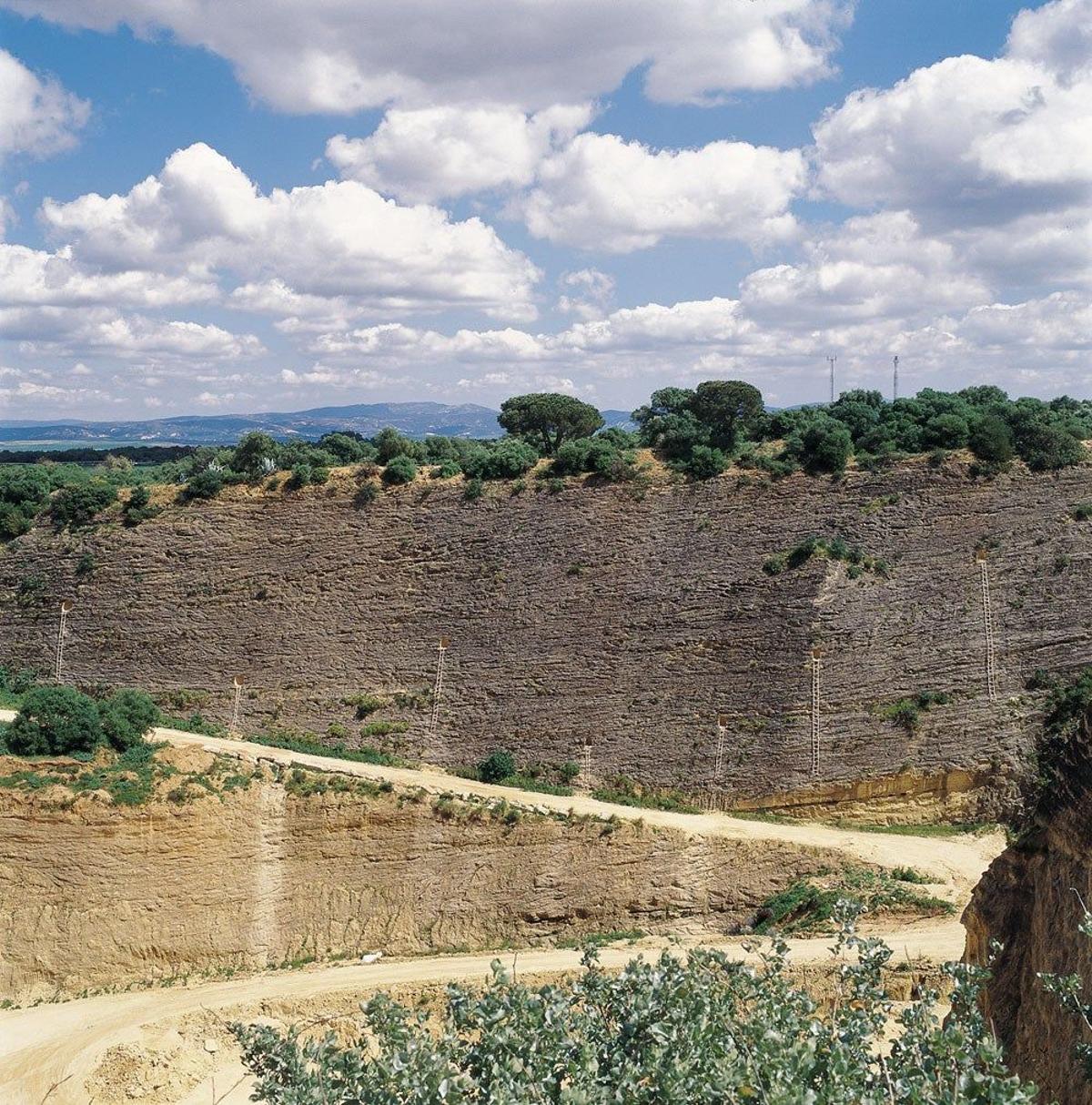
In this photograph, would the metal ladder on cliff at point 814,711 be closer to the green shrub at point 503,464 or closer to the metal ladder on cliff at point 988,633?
the metal ladder on cliff at point 988,633

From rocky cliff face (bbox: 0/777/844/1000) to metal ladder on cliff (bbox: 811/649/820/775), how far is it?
11.3ft

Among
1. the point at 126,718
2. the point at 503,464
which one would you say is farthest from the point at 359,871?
the point at 503,464

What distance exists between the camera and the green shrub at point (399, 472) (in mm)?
34062

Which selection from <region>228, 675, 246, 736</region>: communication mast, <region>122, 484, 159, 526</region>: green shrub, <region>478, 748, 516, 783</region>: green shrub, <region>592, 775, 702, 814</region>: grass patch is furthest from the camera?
<region>122, 484, 159, 526</region>: green shrub

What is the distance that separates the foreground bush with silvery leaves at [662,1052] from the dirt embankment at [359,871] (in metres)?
15.0

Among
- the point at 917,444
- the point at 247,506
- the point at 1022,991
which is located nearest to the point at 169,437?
the point at 247,506

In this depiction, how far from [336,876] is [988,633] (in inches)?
644

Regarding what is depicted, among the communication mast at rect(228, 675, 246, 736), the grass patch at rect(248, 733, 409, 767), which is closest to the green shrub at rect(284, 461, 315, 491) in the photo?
the communication mast at rect(228, 675, 246, 736)

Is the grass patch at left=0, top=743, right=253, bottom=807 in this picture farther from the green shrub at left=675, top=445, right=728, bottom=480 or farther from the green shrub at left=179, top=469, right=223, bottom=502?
the green shrub at left=675, top=445, right=728, bottom=480

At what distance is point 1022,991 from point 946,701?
15925 mm

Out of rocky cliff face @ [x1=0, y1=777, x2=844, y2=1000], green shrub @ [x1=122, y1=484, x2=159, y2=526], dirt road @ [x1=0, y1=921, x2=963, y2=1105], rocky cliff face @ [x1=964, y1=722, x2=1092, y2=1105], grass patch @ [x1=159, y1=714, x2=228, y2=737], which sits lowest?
dirt road @ [x1=0, y1=921, x2=963, y2=1105]

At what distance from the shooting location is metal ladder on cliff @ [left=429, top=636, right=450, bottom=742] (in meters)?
29.0

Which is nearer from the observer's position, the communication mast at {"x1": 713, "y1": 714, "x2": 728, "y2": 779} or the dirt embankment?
the dirt embankment

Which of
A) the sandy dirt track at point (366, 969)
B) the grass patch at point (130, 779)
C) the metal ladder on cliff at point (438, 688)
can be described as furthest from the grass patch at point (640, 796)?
the grass patch at point (130, 779)
